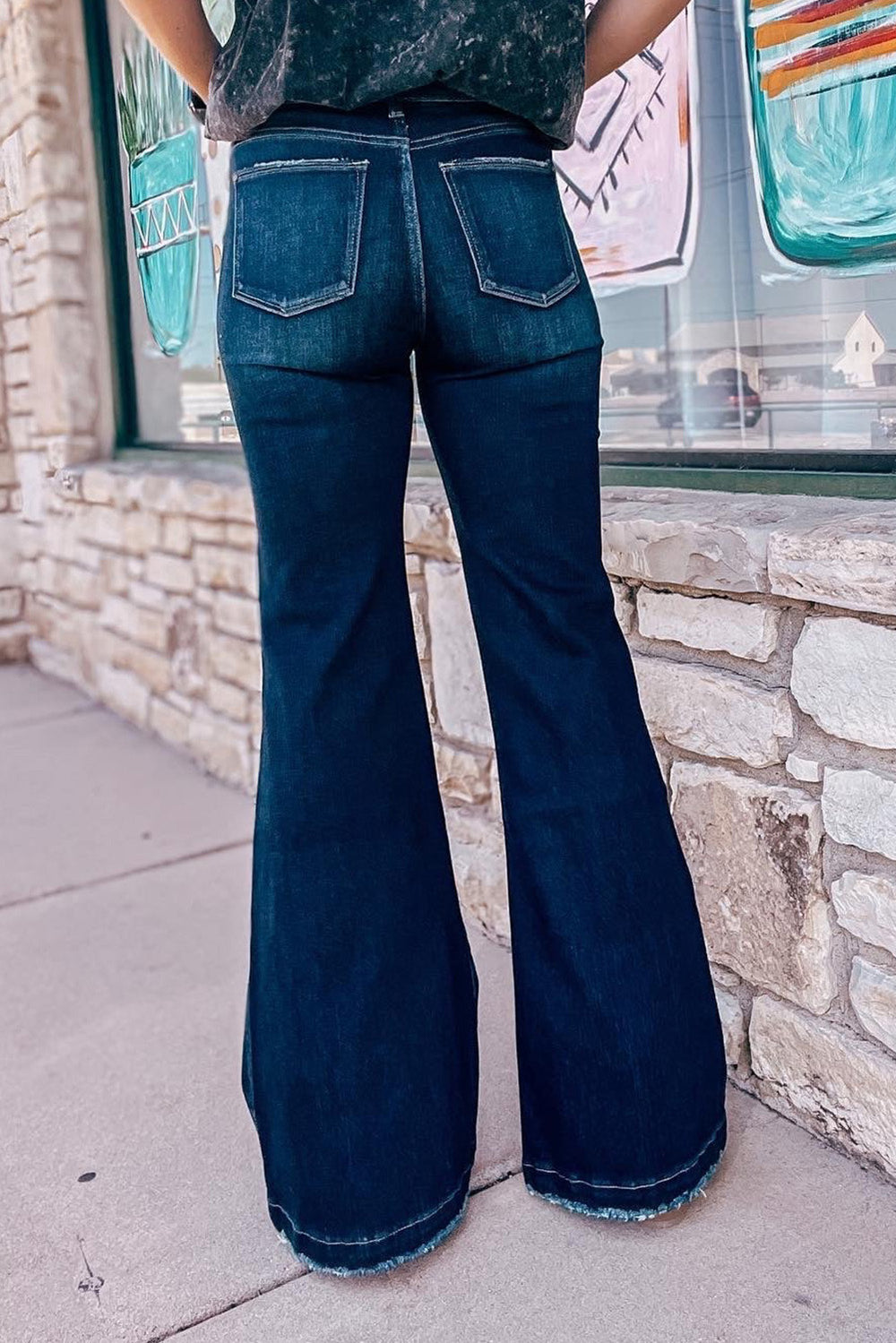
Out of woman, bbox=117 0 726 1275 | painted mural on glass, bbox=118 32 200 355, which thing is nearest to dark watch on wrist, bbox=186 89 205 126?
woman, bbox=117 0 726 1275

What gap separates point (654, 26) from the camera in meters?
1.40

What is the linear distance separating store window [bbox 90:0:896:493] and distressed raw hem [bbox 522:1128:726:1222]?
3.25 ft

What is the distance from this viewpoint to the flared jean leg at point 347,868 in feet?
4.45

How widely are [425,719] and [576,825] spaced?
0.73 ft

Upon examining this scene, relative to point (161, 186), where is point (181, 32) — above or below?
below

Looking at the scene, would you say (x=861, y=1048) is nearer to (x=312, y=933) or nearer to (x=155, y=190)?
(x=312, y=933)

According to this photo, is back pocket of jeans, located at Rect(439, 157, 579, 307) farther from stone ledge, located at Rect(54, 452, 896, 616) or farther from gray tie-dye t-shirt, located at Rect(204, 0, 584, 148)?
stone ledge, located at Rect(54, 452, 896, 616)

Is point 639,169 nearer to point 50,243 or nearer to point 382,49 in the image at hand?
point 382,49

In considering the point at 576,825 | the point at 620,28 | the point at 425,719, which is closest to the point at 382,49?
the point at 620,28

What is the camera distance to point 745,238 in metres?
2.05

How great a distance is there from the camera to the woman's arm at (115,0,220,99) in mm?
1380

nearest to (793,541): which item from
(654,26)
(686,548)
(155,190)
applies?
(686,548)

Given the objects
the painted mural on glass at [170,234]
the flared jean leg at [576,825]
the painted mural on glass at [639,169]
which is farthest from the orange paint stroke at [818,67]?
the painted mural on glass at [170,234]

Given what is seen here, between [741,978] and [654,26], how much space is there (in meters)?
1.31
